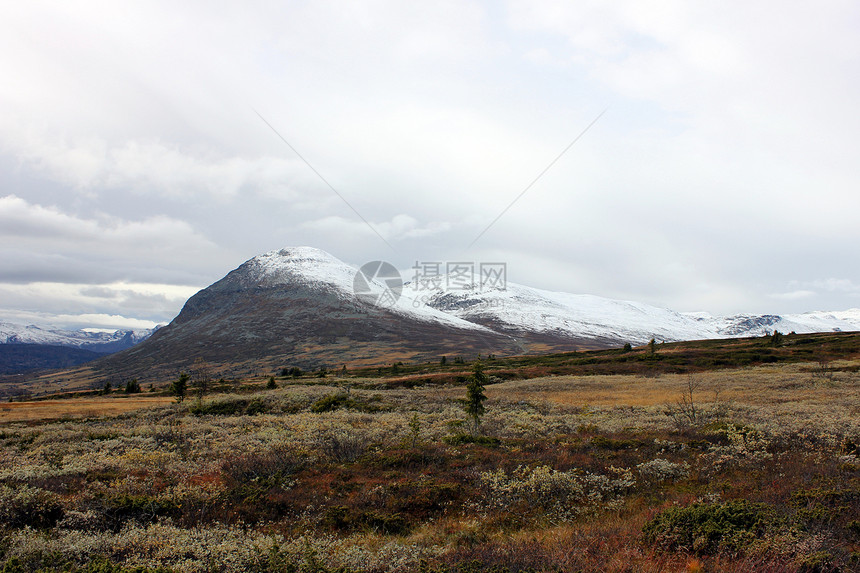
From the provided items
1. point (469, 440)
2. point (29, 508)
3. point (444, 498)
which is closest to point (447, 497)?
point (444, 498)

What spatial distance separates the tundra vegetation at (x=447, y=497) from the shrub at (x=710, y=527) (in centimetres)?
3

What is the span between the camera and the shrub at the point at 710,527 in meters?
7.35

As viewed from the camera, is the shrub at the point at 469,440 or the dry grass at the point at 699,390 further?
the dry grass at the point at 699,390

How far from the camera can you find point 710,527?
7.59 metres

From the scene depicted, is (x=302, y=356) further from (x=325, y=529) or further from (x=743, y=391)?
(x=325, y=529)

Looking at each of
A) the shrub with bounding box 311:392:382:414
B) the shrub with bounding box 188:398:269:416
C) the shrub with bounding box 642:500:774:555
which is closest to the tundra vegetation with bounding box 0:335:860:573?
the shrub with bounding box 642:500:774:555

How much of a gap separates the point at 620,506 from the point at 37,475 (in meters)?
17.8

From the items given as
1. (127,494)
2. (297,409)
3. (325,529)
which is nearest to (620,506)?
(325,529)

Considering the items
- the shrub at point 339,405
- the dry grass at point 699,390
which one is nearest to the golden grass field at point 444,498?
the dry grass at point 699,390

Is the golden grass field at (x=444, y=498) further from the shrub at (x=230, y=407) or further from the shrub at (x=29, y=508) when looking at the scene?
the shrub at (x=230, y=407)

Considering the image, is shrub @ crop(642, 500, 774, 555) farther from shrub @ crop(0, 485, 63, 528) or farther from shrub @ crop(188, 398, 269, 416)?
shrub @ crop(188, 398, 269, 416)

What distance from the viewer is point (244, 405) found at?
121 feet

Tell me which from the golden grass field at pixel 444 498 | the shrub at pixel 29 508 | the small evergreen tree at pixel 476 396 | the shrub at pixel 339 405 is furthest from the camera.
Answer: the shrub at pixel 339 405

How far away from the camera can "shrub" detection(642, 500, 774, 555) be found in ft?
24.1
